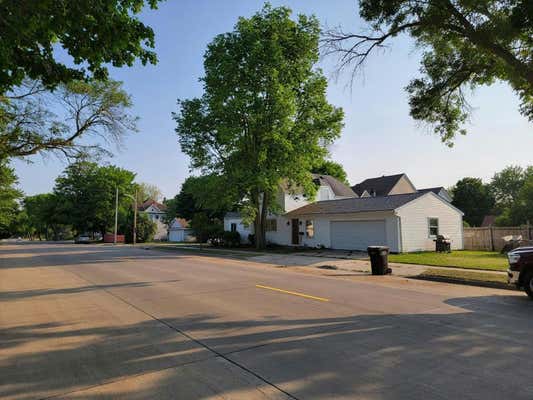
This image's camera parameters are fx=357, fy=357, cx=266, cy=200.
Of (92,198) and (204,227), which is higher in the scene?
(92,198)

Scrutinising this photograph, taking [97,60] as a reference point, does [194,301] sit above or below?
below

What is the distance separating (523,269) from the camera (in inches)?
356

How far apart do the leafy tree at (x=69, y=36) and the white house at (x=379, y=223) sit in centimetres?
1927

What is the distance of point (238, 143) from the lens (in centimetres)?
2700

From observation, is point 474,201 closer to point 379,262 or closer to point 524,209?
point 524,209

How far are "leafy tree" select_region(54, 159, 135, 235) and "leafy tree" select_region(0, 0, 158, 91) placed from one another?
58810 mm

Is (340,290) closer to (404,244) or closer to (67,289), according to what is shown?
(67,289)

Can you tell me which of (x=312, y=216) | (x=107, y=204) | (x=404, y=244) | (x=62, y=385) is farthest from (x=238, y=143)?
(x=107, y=204)

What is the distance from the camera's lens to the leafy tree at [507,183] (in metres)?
76.6

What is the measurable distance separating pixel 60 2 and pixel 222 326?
614 cm

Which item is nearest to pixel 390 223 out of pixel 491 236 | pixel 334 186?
pixel 491 236

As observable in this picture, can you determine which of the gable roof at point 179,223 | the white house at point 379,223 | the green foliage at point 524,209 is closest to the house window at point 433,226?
A: the white house at point 379,223

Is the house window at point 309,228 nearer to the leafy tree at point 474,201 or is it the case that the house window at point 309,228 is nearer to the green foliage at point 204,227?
the green foliage at point 204,227

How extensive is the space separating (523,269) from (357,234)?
16.5 m
